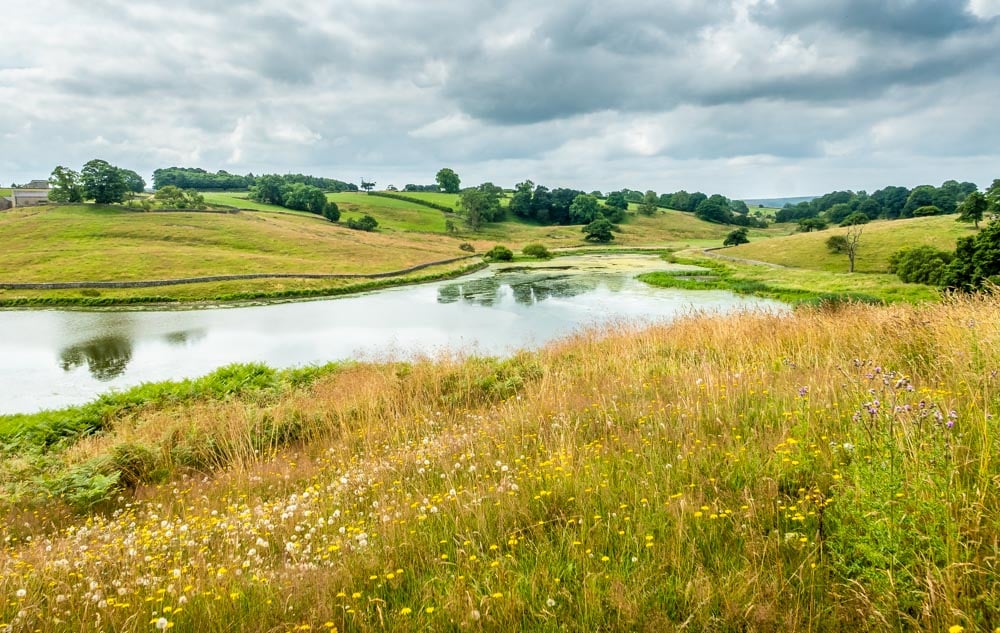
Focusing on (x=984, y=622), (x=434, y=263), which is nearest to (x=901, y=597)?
(x=984, y=622)

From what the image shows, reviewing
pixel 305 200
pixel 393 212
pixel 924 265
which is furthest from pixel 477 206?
pixel 924 265

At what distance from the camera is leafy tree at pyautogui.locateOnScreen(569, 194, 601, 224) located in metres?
142

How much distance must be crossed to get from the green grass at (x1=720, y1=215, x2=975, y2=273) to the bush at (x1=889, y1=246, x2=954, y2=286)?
9330 mm

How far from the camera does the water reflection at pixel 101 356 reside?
2131 cm

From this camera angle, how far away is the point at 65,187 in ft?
268

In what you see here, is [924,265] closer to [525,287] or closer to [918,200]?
[525,287]

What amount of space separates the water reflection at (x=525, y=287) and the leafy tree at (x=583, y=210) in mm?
85886

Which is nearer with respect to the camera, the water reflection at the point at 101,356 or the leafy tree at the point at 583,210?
the water reflection at the point at 101,356

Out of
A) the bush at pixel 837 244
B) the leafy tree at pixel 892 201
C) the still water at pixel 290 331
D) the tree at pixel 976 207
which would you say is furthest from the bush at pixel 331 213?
the leafy tree at pixel 892 201

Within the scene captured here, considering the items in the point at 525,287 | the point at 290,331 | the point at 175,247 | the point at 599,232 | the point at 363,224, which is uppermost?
the point at 363,224

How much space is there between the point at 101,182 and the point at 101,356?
78858mm

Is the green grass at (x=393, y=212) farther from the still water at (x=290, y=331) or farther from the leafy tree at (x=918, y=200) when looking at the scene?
the leafy tree at (x=918, y=200)

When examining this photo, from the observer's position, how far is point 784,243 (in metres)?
73.9

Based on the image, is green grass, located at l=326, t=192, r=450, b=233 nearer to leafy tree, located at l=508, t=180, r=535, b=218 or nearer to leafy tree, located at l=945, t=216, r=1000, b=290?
leafy tree, located at l=508, t=180, r=535, b=218
